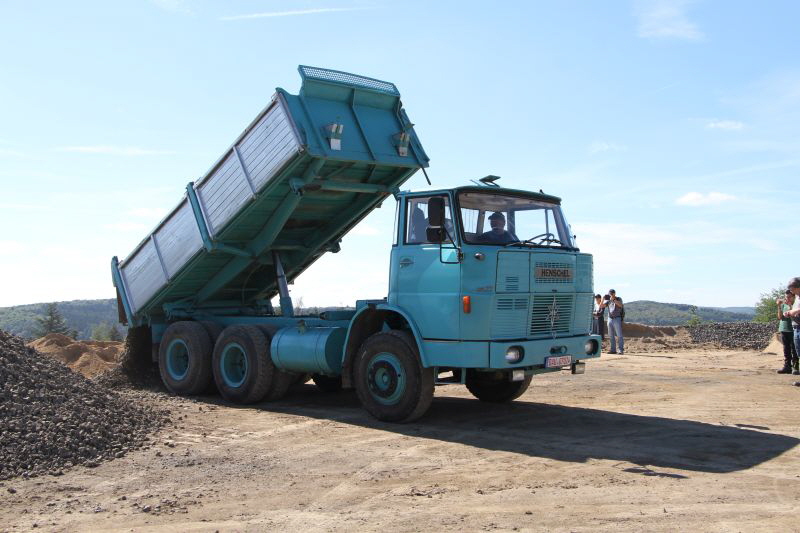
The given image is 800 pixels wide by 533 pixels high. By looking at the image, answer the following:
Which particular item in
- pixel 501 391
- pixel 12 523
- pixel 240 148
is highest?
pixel 240 148

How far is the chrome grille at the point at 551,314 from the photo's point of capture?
896 centimetres

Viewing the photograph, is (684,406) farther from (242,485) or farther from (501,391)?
(242,485)

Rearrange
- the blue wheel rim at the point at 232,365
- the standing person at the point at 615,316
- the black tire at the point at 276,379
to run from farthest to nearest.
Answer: the standing person at the point at 615,316 < the blue wheel rim at the point at 232,365 < the black tire at the point at 276,379

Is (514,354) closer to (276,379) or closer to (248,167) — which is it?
(276,379)

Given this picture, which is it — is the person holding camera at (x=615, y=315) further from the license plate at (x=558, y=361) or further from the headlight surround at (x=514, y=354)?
the headlight surround at (x=514, y=354)

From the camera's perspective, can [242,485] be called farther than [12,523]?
Yes

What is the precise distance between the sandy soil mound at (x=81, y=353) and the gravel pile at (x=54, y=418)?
17.4 feet

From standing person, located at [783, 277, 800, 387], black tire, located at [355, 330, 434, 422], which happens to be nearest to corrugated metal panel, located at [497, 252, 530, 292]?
black tire, located at [355, 330, 434, 422]

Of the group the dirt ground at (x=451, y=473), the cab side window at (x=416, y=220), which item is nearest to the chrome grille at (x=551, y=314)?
the dirt ground at (x=451, y=473)

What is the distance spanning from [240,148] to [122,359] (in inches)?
193

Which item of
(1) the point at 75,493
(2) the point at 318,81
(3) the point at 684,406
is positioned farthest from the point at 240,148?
(3) the point at 684,406

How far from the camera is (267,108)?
33.7ft

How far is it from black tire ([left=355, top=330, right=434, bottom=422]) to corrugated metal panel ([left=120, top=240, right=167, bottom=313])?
14.4 feet

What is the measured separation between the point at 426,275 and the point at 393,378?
4.47 ft
